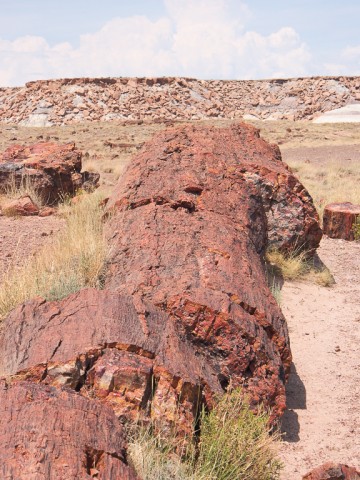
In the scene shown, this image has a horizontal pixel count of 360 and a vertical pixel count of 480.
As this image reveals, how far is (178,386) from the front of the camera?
11.9 ft

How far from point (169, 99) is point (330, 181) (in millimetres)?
38104

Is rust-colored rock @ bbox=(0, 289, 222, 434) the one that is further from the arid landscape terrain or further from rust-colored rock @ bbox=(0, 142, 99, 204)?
rust-colored rock @ bbox=(0, 142, 99, 204)

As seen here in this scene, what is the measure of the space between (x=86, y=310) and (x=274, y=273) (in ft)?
14.4

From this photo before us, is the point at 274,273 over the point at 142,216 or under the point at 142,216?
under

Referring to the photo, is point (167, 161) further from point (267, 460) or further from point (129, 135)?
point (129, 135)

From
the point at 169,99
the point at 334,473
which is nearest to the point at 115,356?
the point at 334,473

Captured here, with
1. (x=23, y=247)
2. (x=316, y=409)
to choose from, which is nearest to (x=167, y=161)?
(x=23, y=247)

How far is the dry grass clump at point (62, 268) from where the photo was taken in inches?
208

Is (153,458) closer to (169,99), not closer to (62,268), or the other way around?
(62,268)

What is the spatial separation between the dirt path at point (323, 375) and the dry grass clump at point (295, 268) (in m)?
0.15

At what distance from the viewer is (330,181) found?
51.3ft

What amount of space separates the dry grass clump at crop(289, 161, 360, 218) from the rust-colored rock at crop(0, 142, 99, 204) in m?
4.40

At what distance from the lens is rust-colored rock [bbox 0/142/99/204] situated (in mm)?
10781

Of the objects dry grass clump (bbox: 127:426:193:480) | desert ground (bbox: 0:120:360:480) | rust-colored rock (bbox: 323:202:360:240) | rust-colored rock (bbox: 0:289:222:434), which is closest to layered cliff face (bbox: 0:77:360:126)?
desert ground (bbox: 0:120:360:480)
